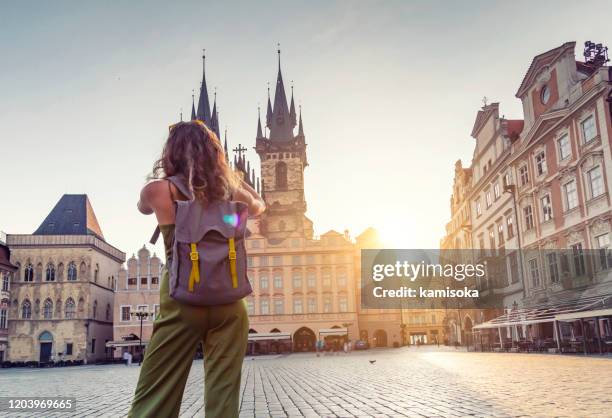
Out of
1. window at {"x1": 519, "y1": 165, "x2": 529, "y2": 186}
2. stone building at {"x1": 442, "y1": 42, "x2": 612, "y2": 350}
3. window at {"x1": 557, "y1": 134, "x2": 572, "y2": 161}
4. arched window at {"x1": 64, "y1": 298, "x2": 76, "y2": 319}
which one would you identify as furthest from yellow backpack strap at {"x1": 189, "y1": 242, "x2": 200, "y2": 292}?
arched window at {"x1": 64, "y1": 298, "x2": 76, "y2": 319}

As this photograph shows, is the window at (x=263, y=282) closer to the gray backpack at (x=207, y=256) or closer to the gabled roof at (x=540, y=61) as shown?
the gabled roof at (x=540, y=61)

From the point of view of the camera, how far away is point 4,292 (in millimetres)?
52906

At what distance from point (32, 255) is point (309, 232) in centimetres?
3211

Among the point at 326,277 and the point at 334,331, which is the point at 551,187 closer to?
the point at 334,331

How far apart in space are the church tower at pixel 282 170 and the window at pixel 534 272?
43696 millimetres

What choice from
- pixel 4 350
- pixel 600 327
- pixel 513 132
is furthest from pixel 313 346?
pixel 600 327

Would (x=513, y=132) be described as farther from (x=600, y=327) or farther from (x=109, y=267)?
(x=109, y=267)

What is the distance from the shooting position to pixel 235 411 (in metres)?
2.89

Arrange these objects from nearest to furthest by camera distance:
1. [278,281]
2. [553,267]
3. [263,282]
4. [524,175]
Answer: [553,267], [524,175], [263,282], [278,281]

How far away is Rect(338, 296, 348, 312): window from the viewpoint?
63469 mm

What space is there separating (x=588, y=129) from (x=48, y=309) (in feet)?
163

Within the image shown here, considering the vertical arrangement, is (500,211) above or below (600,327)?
above

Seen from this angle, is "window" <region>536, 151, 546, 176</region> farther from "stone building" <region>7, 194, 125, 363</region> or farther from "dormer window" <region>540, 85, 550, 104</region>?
"stone building" <region>7, 194, 125, 363</region>

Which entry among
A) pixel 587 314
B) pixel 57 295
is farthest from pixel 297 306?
pixel 587 314
